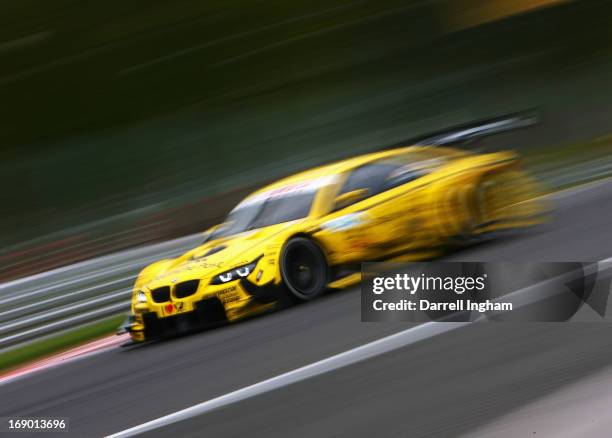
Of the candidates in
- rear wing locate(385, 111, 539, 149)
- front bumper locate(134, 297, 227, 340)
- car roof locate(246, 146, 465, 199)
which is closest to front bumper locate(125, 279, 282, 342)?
front bumper locate(134, 297, 227, 340)

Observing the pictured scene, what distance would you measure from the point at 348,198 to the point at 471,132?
2.05 meters

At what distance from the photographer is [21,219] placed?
15953 mm

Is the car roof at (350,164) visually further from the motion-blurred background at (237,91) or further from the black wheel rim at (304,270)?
the motion-blurred background at (237,91)

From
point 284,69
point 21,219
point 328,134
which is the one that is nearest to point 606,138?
point 328,134

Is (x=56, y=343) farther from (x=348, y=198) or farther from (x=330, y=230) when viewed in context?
(x=348, y=198)

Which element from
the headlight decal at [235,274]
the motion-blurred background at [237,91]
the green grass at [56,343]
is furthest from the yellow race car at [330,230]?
the motion-blurred background at [237,91]

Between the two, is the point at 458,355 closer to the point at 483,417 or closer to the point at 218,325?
the point at 483,417

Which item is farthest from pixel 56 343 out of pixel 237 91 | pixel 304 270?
pixel 237 91

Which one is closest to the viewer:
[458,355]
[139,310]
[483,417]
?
[483,417]

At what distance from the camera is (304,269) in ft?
23.9

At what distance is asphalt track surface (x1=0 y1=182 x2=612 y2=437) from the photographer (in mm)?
4230

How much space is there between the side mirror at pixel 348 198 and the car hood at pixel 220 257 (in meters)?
0.40

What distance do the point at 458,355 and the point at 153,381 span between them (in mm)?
1982

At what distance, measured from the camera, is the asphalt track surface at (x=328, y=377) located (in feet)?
13.9
